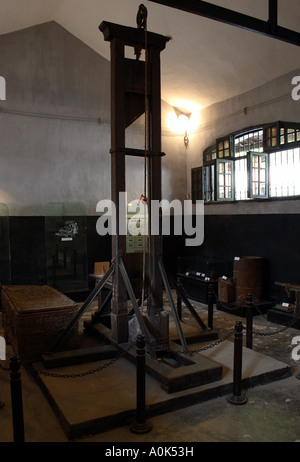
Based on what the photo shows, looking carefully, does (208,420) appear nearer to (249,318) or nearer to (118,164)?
(249,318)

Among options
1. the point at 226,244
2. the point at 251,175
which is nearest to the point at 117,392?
the point at 251,175

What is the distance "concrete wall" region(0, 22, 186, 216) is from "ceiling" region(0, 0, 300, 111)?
48cm

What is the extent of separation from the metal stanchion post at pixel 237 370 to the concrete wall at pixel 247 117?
15.2ft

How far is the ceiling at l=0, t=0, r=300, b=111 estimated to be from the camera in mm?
7875

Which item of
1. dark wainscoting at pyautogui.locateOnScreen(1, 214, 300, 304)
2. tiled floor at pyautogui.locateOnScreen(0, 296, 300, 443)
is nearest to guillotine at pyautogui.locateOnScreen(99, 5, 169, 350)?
tiled floor at pyautogui.locateOnScreen(0, 296, 300, 443)

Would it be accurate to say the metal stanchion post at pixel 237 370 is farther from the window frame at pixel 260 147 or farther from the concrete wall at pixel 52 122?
the concrete wall at pixel 52 122

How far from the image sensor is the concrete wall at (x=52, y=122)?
932 cm

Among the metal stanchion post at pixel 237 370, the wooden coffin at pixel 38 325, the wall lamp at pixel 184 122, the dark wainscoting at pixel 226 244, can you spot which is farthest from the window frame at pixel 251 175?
the wooden coffin at pixel 38 325

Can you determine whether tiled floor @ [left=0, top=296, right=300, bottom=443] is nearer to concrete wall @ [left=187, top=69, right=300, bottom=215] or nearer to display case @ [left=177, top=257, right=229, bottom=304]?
display case @ [left=177, top=257, right=229, bottom=304]

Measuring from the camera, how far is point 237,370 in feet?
14.4

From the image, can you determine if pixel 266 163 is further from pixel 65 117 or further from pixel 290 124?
pixel 65 117

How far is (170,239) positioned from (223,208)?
212 cm
